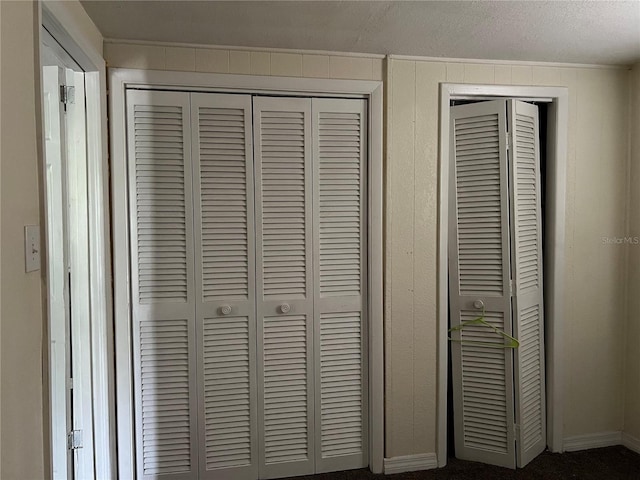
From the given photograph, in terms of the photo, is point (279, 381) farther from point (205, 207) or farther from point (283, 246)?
point (205, 207)

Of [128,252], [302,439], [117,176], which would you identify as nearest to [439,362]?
[302,439]

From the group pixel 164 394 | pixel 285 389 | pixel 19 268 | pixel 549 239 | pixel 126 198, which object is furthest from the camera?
pixel 549 239

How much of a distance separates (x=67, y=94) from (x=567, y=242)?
8.70 feet

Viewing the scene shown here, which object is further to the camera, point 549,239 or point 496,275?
point 549,239

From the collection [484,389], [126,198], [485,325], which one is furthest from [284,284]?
[484,389]

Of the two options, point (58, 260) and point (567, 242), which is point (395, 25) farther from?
point (58, 260)

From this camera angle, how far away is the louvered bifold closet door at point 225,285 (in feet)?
7.91

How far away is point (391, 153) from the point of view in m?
2.56

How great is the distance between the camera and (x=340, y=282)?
8.50 ft

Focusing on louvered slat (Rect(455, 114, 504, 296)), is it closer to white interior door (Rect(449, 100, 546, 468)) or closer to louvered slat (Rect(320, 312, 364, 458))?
white interior door (Rect(449, 100, 546, 468))

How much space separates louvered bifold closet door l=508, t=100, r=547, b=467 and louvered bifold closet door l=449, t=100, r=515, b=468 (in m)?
0.05

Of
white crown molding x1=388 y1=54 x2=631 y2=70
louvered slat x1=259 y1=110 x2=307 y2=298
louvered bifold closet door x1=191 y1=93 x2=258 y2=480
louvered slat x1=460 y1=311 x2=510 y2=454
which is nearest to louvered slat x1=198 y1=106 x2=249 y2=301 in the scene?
louvered bifold closet door x1=191 y1=93 x2=258 y2=480

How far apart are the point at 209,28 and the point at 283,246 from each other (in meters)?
1.07

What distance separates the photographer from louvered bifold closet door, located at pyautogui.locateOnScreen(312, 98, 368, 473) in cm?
254
